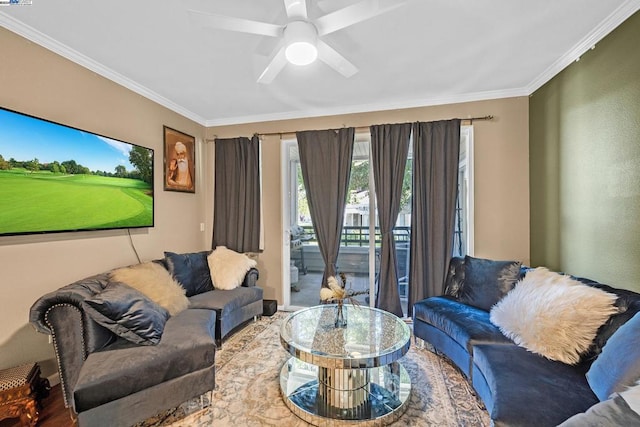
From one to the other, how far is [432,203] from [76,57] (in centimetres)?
367

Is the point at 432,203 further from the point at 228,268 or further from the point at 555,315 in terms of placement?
the point at 228,268

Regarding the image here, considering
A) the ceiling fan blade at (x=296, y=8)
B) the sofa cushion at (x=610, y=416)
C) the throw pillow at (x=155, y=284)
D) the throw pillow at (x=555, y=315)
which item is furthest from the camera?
the throw pillow at (x=155, y=284)

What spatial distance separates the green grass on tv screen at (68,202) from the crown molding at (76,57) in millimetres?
966

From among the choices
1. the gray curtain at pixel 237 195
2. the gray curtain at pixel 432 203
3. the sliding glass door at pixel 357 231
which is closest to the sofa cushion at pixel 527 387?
the gray curtain at pixel 432 203

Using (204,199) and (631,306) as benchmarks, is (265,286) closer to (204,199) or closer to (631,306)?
(204,199)

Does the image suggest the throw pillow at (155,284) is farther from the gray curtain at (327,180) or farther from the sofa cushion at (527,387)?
the sofa cushion at (527,387)

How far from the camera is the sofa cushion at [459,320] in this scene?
2.05 metres

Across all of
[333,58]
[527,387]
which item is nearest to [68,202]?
[333,58]

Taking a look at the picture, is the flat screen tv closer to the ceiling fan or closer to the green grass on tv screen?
the green grass on tv screen

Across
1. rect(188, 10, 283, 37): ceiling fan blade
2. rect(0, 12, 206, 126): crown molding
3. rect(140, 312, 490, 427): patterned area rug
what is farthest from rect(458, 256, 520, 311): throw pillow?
rect(0, 12, 206, 126): crown molding

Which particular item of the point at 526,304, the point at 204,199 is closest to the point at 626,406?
the point at 526,304

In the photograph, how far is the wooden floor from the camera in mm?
1786

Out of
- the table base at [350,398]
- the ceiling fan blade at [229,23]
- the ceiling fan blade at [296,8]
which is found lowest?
the table base at [350,398]

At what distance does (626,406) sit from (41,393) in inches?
127
